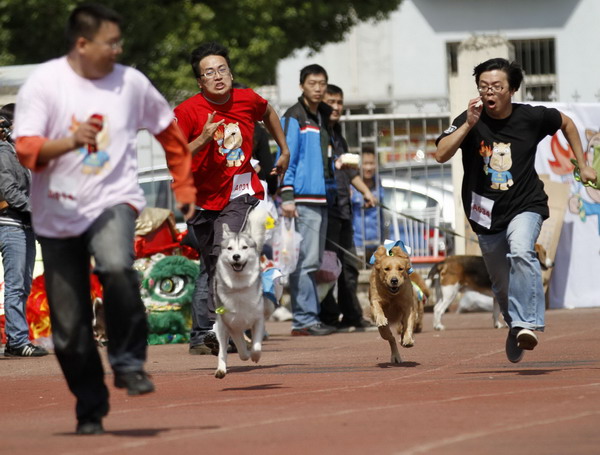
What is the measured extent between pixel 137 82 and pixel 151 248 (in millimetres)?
7431

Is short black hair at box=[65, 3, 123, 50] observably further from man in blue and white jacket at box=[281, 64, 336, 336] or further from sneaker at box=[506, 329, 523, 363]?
man in blue and white jacket at box=[281, 64, 336, 336]

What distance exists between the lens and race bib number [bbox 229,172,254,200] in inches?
398

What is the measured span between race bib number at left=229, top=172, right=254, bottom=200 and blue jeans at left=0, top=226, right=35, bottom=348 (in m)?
2.79

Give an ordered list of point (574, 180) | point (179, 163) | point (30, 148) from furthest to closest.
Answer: point (574, 180), point (179, 163), point (30, 148)

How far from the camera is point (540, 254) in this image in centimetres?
1573

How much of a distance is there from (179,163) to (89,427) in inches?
53.4

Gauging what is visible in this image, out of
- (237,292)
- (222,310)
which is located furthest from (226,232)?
(222,310)

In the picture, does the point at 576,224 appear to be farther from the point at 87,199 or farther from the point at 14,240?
the point at 87,199

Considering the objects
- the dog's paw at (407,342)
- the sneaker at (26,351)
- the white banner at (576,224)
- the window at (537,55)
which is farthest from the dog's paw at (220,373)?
the window at (537,55)

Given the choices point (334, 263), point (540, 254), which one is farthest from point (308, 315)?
point (540, 254)

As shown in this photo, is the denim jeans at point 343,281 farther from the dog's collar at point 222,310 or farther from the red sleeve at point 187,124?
the dog's collar at point 222,310

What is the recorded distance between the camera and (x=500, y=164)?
30.5 feet

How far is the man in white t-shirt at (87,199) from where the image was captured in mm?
6531

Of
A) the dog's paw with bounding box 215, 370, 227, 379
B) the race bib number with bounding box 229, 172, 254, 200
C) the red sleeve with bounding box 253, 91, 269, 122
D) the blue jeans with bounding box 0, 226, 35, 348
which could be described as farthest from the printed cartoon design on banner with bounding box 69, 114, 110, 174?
the blue jeans with bounding box 0, 226, 35, 348
